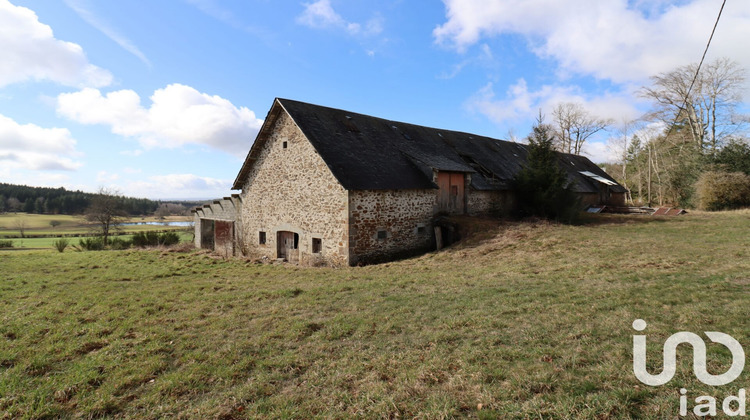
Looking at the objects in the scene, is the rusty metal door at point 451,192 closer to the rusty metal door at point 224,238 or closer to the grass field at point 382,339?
the grass field at point 382,339

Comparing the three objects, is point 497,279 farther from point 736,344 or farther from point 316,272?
point 316,272

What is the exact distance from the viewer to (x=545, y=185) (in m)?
17.8

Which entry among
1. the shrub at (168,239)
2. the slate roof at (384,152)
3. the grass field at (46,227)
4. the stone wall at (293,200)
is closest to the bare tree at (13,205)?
the grass field at (46,227)

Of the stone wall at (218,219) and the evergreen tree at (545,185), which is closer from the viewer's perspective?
the evergreen tree at (545,185)

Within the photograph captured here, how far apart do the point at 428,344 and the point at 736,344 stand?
12.4 ft

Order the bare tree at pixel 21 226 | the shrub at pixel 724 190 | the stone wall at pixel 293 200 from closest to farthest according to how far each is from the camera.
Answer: the stone wall at pixel 293 200 → the shrub at pixel 724 190 → the bare tree at pixel 21 226

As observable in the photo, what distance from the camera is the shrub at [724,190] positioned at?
76.0 ft

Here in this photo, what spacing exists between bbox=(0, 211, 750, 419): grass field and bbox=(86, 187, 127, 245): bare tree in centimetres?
2447

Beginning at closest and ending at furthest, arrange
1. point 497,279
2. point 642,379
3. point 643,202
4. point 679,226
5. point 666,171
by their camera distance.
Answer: point 642,379 → point 497,279 → point 679,226 → point 666,171 → point 643,202

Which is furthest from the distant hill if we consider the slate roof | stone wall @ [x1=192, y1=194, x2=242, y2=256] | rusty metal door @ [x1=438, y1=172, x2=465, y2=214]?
rusty metal door @ [x1=438, y1=172, x2=465, y2=214]

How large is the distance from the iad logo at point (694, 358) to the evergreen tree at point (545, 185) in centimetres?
1396

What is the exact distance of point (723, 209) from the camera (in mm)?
23531

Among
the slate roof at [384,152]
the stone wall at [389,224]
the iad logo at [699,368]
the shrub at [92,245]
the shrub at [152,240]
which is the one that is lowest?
the shrub at [92,245]

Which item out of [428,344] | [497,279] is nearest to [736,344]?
[428,344]
